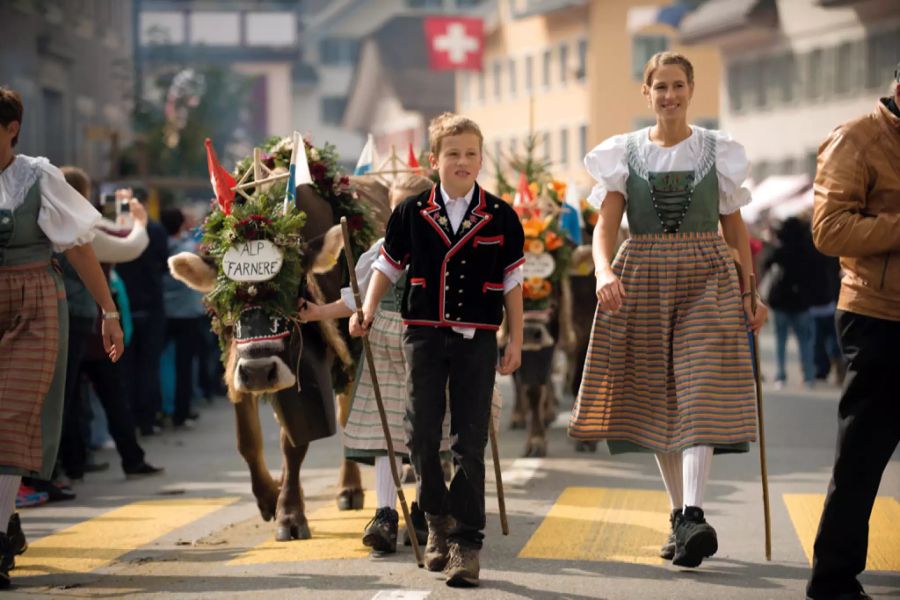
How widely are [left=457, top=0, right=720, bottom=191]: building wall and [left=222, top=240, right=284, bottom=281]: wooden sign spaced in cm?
5497

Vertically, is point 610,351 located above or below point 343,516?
above

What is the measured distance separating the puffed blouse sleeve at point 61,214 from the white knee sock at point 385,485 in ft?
5.52

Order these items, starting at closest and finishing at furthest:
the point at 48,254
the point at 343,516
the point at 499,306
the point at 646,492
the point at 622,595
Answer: the point at 622,595 < the point at 499,306 < the point at 48,254 < the point at 343,516 < the point at 646,492

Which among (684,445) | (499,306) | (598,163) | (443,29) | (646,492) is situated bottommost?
(646,492)

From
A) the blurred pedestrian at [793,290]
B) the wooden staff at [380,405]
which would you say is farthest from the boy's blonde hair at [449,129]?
the blurred pedestrian at [793,290]

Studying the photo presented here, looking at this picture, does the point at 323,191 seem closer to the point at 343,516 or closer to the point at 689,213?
the point at 343,516

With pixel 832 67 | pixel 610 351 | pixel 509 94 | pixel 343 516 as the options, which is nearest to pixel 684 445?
pixel 610 351

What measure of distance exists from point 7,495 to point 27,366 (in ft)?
1.85

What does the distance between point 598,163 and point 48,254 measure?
2.48m

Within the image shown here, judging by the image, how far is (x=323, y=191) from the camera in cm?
1004

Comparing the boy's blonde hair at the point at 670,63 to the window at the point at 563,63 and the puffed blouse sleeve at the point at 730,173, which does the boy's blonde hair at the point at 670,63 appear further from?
the window at the point at 563,63

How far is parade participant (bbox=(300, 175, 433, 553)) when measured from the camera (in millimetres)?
8656

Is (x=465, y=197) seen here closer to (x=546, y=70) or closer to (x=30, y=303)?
(x=30, y=303)

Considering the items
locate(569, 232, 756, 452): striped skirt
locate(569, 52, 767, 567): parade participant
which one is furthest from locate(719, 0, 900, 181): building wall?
locate(569, 232, 756, 452): striped skirt
